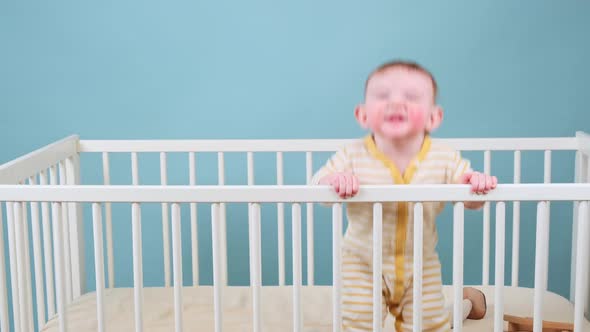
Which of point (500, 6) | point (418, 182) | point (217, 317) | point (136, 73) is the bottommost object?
point (217, 317)

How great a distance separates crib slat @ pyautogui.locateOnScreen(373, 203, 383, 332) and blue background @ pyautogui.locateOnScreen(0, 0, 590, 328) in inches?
41.1

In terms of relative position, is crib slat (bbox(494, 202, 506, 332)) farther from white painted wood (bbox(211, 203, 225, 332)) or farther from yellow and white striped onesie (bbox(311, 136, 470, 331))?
white painted wood (bbox(211, 203, 225, 332))

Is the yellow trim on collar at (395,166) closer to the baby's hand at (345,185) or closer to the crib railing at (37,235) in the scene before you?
the baby's hand at (345,185)

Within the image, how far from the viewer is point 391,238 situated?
5.39 ft

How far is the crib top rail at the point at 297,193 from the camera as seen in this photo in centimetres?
152

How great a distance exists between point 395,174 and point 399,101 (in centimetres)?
14

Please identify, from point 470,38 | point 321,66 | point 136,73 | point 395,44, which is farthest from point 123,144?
point 470,38

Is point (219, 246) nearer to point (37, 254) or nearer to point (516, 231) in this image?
point (37, 254)

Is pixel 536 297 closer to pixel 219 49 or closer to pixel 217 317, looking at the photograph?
pixel 217 317

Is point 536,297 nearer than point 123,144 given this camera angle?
Yes

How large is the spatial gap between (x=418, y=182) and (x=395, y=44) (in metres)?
0.94

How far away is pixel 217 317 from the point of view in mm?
1614

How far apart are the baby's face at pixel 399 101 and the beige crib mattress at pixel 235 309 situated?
21.4 inches

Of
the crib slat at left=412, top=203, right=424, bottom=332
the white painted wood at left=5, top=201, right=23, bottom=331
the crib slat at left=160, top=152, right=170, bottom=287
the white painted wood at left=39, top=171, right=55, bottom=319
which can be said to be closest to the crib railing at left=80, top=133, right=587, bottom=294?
the crib slat at left=160, top=152, right=170, bottom=287
